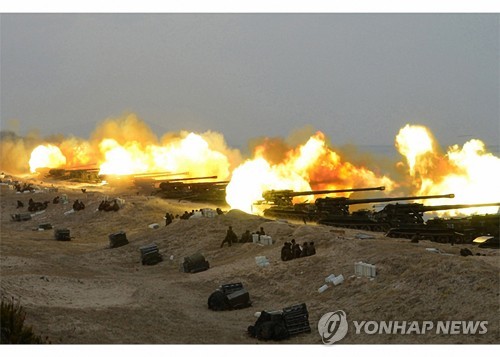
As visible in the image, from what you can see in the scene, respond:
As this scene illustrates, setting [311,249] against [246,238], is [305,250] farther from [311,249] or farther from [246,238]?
[246,238]

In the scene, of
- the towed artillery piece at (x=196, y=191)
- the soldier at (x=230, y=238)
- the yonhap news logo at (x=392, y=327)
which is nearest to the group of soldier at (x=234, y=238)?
the soldier at (x=230, y=238)

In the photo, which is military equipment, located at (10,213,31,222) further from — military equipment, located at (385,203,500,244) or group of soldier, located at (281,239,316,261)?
military equipment, located at (385,203,500,244)

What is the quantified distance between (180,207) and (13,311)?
92.7 feet

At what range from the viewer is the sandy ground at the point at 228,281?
1422 centimetres

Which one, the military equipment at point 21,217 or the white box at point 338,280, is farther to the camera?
the military equipment at point 21,217

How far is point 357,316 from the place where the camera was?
1541 centimetres

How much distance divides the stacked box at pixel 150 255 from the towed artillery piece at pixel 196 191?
18455 mm

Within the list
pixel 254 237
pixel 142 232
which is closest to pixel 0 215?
pixel 142 232

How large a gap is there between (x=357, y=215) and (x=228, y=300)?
15777 millimetres

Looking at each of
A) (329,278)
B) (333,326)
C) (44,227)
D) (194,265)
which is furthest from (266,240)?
(44,227)

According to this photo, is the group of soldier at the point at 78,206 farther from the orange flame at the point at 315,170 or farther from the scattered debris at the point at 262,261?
the scattered debris at the point at 262,261

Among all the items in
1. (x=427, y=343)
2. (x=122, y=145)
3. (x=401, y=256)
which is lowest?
(x=427, y=343)

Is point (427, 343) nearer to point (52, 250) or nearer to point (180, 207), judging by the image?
point (52, 250)

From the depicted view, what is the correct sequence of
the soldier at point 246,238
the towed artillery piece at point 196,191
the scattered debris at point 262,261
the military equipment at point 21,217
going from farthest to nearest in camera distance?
the towed artillery piece at point 196,191 → the military equipment at point 21,217 → the soldier at point 246,238 → the scattered debris at point 262,261
